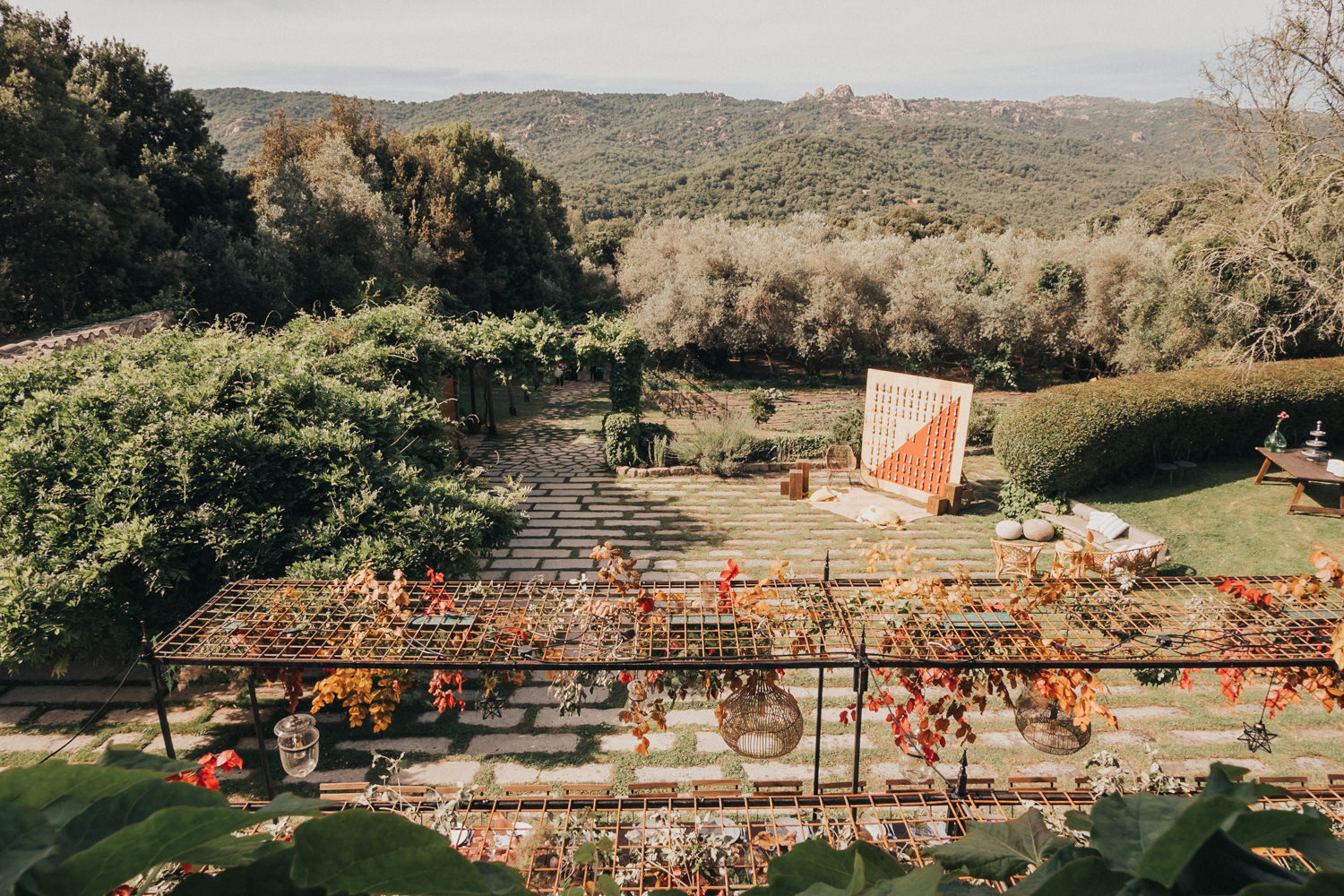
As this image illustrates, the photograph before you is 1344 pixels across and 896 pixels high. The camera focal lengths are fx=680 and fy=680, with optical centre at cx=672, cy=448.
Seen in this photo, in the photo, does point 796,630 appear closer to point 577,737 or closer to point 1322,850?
point 577,737

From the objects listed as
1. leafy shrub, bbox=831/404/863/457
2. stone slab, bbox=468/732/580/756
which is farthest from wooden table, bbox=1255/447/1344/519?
stone slab, bbox=468/732/580/756

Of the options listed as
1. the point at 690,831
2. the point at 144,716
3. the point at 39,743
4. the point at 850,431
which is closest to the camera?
the point at 690,831

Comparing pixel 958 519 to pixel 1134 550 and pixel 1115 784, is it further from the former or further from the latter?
pixel 1115 784

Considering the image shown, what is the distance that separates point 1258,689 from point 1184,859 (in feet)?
24.2

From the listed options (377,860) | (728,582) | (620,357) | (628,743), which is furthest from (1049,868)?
(620,357)

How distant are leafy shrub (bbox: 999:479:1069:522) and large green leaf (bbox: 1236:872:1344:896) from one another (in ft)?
33.0

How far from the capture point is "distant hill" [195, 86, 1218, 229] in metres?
46.2

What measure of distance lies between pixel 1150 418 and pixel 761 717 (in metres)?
9.19

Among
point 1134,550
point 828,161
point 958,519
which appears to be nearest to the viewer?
point 1134,550

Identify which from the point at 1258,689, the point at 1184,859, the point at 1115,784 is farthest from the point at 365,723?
the point at 1258,689

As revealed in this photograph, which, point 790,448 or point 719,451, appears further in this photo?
point 790,448

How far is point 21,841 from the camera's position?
38 cm

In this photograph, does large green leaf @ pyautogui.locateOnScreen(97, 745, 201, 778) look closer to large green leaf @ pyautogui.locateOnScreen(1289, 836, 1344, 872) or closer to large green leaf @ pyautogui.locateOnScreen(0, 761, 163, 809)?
large green leaf @ pyautogui.locateOnScreen(0, 761, 163, 809)

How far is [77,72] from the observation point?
1395cm
